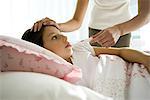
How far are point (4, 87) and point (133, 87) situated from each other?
26.2 inches

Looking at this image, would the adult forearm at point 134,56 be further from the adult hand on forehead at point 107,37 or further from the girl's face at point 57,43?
the girl's face at point 57,43

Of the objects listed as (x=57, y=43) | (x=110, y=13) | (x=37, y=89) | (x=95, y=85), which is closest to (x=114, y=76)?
(x=95, y=85)

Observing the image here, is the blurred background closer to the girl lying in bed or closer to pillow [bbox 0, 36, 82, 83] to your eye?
the girl lying in bed

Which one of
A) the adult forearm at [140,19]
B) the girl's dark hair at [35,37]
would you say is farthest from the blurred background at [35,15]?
the girl's dark hair at [35,37]

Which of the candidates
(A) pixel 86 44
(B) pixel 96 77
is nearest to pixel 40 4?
(A) pixel 86 44

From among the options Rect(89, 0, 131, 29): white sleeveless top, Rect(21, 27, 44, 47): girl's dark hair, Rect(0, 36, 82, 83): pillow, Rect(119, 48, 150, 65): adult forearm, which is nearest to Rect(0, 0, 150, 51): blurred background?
Rect(89, 0, 131, 29): white sleeveless top

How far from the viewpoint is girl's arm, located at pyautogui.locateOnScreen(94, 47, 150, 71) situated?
51.2 inches

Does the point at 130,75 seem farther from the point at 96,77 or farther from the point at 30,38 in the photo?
the point at 30,38

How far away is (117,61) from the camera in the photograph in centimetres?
134

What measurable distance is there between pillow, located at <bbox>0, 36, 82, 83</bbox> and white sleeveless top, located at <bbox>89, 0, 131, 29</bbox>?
99 centimetres

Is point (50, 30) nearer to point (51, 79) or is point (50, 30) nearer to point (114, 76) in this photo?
point (114, 76)

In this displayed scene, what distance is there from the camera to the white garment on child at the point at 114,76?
122 centimetres

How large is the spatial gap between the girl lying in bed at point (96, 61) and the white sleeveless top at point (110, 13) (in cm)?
52

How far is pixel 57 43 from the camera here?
127 cm
